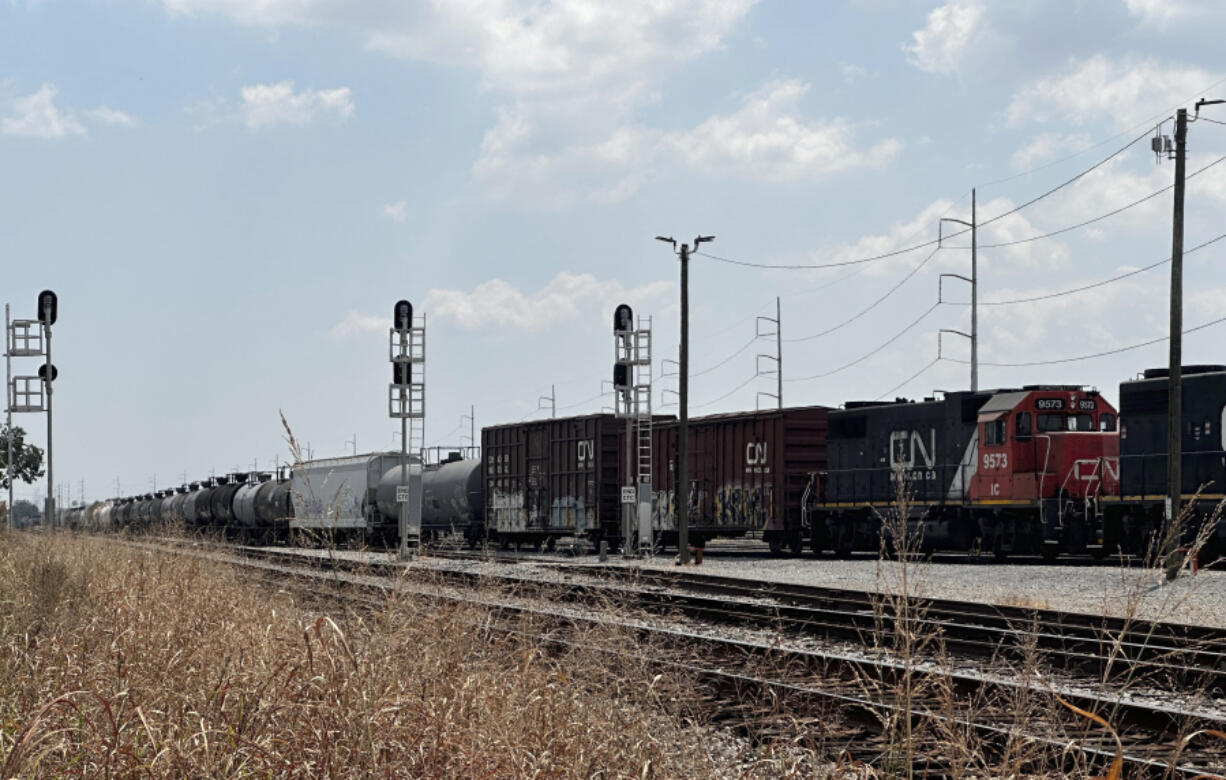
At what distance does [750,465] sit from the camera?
1341 inches

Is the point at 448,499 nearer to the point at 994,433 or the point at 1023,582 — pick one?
the point at 994,433

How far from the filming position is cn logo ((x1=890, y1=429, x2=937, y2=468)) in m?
29.7

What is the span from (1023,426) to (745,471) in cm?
862

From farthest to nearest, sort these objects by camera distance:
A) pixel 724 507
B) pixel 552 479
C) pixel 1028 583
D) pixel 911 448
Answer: pixel 552 479 → pixel 724 507 → pixel 911 448 → pixel 1028 583

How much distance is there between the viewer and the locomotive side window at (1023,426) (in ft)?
90.1

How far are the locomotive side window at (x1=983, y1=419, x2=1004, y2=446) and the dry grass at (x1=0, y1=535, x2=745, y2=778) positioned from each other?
67.3 feet

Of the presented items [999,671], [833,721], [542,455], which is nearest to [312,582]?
[999,671]

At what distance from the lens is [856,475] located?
104 ft

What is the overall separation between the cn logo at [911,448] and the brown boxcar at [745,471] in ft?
9.06

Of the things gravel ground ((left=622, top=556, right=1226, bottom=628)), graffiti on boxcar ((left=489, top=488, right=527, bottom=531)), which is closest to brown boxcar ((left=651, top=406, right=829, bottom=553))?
gravel ground ((left=622, top=556, right=1226, bottom=628))

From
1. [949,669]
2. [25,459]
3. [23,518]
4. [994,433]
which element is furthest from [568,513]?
[23,518]

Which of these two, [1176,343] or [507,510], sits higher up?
[1176,343]

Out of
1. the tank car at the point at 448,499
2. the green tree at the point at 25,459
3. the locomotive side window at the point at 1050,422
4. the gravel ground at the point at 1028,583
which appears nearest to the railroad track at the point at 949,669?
the gravel ground at the point at 1028,583

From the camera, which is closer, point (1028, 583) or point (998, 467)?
point (1028, 583)
